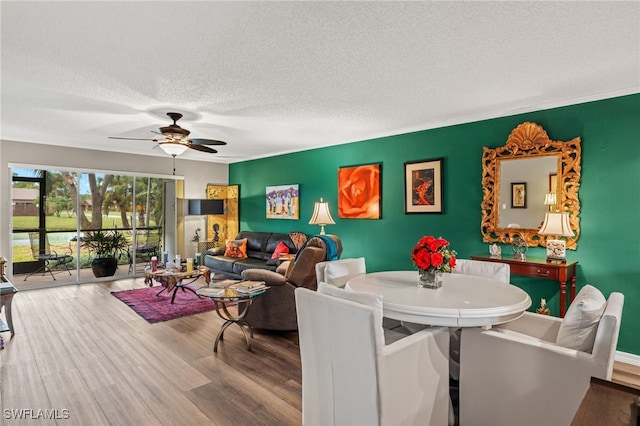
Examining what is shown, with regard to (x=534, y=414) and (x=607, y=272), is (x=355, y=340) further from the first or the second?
(x=607, y=272)

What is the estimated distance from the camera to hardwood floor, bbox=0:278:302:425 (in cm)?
230

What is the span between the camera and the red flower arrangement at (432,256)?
7.79 feet

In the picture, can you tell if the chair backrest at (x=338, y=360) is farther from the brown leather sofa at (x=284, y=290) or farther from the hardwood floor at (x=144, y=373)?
the brown leather sofa at (x=284, y=290)

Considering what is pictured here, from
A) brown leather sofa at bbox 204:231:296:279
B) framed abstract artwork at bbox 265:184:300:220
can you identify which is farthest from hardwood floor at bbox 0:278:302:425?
framed abstract artwork at bbox 265:184:300:220

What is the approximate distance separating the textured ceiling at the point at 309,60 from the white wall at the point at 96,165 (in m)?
1.64

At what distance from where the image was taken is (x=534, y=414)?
182 cm

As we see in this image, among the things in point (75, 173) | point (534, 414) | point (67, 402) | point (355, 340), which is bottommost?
point (67, 402)

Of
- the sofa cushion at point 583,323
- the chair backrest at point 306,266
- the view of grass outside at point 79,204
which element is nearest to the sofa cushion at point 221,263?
the view of grass outside at point 79,204

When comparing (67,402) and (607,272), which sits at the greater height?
(607,272)

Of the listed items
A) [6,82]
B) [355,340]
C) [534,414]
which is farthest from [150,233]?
[534,414]

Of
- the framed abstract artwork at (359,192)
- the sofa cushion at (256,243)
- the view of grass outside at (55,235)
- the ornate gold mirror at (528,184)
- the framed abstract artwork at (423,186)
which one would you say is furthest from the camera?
the sofa cushion at (256,243)

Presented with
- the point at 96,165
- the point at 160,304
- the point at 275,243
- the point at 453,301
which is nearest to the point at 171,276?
the point at 160,304

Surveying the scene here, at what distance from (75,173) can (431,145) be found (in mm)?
6032

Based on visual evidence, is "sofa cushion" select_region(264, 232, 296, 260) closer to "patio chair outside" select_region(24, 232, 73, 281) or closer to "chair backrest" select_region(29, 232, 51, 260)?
"patio chair outside" select_region(24, 232, 73, 281)
